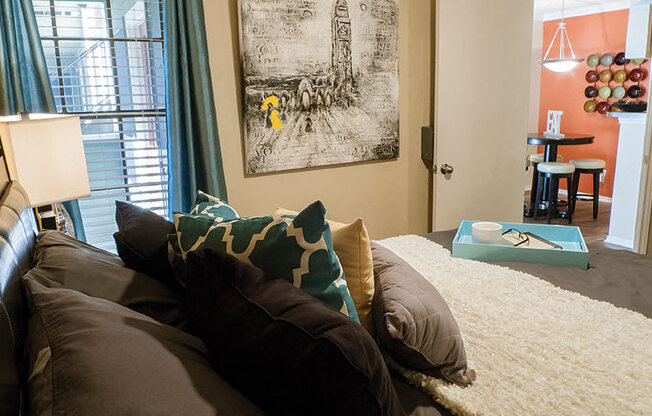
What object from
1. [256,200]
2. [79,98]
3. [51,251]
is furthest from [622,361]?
[79,98]

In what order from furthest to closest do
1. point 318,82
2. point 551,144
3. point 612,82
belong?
point 612,82
point 551,144
point 318,82

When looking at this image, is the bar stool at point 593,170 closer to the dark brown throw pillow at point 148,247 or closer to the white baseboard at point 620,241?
the white baseboard at point 620,241

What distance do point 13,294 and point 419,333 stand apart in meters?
0.88

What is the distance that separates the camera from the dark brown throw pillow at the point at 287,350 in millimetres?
776

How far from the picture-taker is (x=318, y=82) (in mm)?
3186

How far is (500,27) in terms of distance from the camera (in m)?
3.54

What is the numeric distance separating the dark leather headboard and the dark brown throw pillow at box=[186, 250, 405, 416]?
316mm

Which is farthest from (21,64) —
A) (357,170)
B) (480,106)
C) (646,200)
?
(646,200)

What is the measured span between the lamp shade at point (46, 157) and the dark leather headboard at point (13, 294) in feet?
0.84

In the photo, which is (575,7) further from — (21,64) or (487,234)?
(21,64)

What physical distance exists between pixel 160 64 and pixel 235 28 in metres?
0.48

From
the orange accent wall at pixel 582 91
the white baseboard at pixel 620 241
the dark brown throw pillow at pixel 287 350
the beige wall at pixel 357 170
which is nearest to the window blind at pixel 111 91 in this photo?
the beige wall at pixel 357 170

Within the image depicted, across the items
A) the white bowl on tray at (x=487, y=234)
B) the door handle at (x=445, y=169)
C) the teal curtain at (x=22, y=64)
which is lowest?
the white bowl on tray at (x=487, y=234)

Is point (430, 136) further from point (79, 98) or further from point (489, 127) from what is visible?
point (79, 98)
